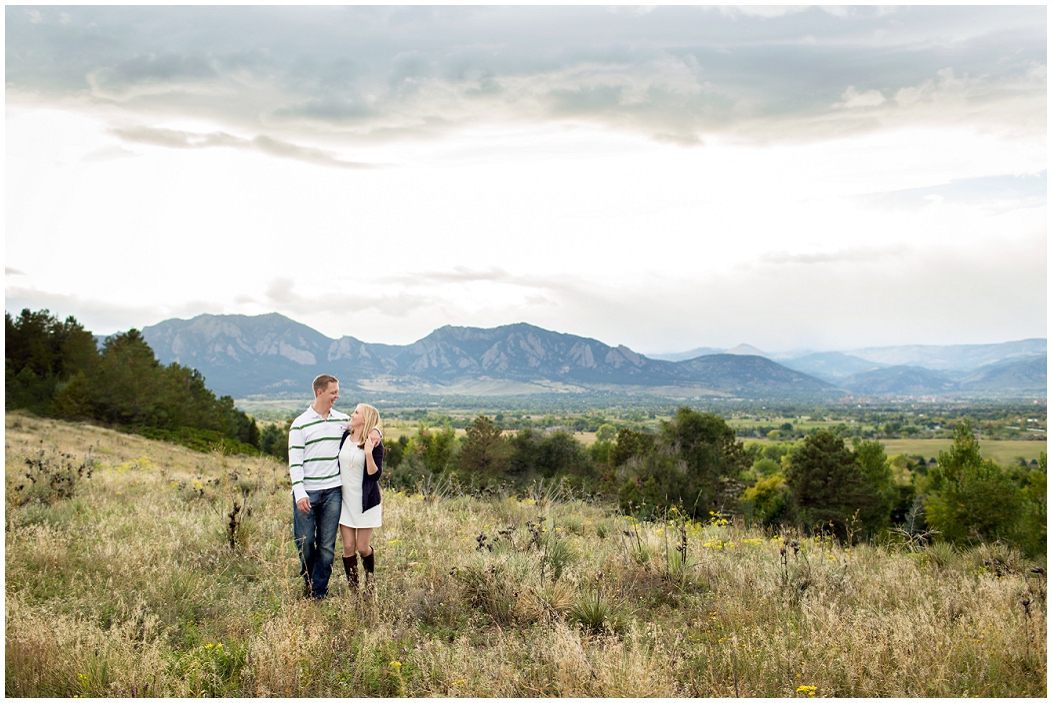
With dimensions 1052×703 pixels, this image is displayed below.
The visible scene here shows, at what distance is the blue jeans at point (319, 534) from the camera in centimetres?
573

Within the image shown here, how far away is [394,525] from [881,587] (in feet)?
18.9

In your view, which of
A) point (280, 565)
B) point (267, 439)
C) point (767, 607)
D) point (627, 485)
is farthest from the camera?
point (267, 439)

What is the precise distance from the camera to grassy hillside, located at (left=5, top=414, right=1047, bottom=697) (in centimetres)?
399

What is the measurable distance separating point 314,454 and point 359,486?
0.53 meters

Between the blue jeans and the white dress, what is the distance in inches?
4.1

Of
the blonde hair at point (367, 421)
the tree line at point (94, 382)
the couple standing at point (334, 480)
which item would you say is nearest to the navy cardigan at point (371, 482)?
the couple standing at point (334, 480)

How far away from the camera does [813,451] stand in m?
36.9

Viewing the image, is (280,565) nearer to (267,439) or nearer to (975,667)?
(975,667)

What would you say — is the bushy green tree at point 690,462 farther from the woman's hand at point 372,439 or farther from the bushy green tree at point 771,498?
the woman's hand at point 372,439

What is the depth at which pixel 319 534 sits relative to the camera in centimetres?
582

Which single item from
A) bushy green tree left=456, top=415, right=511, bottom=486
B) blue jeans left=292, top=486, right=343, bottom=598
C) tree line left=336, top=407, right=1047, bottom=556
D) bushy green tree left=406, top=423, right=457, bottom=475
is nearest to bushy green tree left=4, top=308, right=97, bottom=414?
tree line left=336, top=407, right=1047, bottom=556

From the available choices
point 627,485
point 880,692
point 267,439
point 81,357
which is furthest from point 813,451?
point 267,439

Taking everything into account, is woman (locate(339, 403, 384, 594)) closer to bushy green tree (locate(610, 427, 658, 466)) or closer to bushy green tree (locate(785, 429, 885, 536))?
bushy green tree (locate(785, 429, 885, 536))

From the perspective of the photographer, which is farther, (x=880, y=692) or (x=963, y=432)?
(x=963, y=432)
